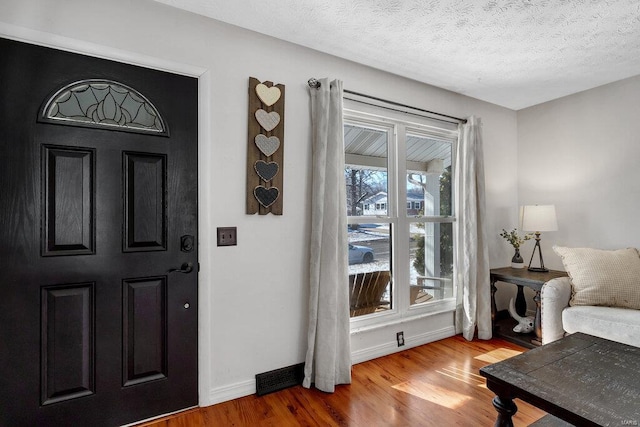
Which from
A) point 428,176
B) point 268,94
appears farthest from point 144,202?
point 428,176

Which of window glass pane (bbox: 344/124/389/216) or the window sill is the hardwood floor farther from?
window glass pane (bbox: 344/124/389/216)

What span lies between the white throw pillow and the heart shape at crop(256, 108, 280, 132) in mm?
2562

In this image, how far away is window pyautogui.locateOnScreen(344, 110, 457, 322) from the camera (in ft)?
8.62

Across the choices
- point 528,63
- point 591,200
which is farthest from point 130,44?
point 591,200

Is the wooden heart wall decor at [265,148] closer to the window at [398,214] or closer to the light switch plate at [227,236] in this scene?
the light switch plate at [227,236]

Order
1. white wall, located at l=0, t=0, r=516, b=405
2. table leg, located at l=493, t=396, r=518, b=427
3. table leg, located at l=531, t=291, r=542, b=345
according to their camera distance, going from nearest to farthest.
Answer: table leg, located at l=493, t=396, r=518, b=427 < white wall, located at l=0, t=0, r=516, b=405 < table leg, located at l=531, t=291, r=542, b=345

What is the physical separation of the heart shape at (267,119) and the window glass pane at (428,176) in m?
1.37

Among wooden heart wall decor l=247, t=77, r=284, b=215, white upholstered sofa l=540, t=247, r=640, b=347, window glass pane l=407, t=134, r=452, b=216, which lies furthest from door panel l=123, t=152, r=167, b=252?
white upholstered sofa l=540, t=247, r=640, b=347

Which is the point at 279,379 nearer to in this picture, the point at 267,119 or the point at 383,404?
the point at 383,404

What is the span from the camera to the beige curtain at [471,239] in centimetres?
300

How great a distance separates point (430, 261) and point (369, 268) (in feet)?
2.43

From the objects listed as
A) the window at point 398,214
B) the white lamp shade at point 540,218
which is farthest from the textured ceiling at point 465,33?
the white lamp shade at point 540,218

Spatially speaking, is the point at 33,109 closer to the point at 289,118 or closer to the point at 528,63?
the point at 289,118

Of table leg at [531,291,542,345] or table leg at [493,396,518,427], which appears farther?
table leg at [531,291,542,345]
